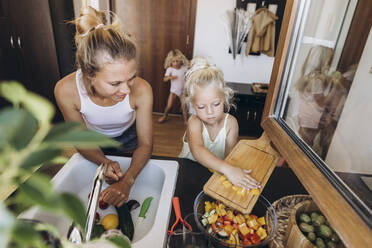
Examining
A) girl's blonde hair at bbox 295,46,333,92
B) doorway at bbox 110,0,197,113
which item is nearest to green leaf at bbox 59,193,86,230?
girl's blonde hair at bbox 295,46,333,92

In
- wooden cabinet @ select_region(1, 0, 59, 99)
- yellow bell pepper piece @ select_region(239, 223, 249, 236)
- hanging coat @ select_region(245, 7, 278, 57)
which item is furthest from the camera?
hanging coat @ select_region(245, 7, 278, 57)

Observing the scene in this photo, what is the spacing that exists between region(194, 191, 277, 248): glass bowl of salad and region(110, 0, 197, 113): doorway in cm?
308

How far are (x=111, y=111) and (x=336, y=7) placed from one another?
1.26 m

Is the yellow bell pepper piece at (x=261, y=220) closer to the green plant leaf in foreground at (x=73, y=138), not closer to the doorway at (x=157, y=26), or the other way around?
the green plant leaf in foreground at (x=73, y=138)

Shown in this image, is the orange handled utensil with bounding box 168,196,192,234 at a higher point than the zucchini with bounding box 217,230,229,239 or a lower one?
lower

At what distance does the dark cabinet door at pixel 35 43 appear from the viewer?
2.24 m

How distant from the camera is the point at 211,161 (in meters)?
0.96

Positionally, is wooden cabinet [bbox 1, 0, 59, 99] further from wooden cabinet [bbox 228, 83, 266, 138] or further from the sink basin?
wooden cabinet [bbox 228, 83, 266, 138]

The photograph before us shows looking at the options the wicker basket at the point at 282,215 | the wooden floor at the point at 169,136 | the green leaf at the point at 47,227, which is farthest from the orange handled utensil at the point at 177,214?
the wooden floor at the point at 169,136

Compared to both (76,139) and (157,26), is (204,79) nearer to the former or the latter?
(76,139)

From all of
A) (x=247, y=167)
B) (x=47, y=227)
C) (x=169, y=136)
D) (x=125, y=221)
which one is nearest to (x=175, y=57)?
(x=169, y=136)

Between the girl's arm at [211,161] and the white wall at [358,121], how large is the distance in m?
0.33

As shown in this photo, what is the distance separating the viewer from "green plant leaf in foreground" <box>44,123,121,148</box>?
171 millimetres

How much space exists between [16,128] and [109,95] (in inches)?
38.5
